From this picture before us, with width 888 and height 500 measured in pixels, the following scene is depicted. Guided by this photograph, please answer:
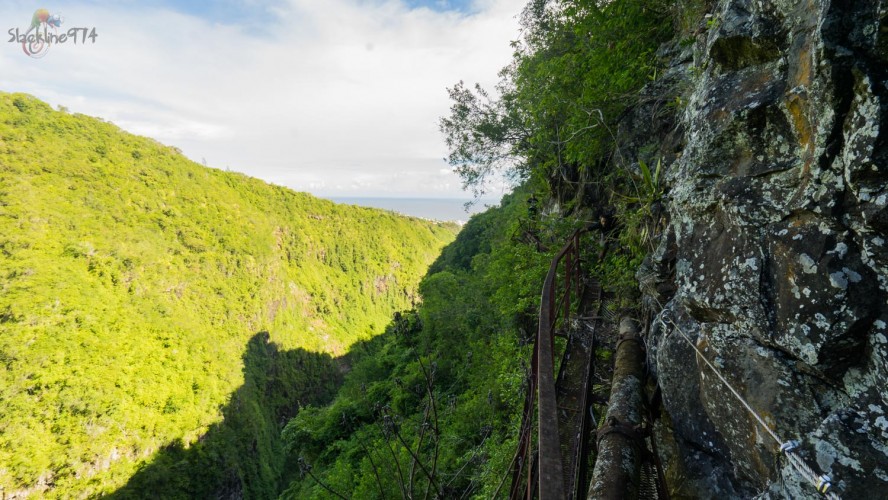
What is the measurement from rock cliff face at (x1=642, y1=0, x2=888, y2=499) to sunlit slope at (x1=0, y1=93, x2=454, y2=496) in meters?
45.6

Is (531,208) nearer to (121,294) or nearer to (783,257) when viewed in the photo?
(783,257)

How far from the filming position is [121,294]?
40.9 metres

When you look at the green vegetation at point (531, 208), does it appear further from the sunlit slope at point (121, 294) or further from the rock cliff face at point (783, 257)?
the sunlit slope at point (121, 294)

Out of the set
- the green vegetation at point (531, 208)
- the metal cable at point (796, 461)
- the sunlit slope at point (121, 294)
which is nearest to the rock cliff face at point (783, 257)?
the metal cable at point (796, 461)

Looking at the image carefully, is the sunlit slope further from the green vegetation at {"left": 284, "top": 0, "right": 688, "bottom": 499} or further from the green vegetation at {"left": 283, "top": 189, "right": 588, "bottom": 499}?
the green vegetation at {"left": 284, "top": 0, "right": 688, "bottom": 499}

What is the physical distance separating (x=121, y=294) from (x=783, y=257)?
56.2 meters

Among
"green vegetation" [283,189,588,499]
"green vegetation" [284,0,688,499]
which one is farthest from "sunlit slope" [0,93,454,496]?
"green vegetation" [284,0,688,499]

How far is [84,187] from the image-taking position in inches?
1801

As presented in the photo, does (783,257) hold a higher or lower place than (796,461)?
higher

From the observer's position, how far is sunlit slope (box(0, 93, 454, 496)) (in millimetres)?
30172

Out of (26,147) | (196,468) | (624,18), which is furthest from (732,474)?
(26,147)

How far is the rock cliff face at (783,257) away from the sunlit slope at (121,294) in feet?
149

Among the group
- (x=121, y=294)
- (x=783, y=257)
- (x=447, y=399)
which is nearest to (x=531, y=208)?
(x=447, y=399)

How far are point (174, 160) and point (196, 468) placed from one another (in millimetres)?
53461
